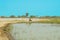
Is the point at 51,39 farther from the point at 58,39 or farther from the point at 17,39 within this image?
the point at 17,39

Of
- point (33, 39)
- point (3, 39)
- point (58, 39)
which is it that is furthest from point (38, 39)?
point (3, 39)

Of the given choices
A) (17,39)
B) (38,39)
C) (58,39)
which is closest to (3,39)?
(17,39)

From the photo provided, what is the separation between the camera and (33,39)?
13.0 meters

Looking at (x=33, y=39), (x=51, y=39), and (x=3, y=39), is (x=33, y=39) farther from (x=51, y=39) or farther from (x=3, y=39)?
(x=3, y=39)

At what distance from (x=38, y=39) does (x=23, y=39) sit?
0.96 m

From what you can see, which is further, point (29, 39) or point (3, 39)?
point (29, 39)

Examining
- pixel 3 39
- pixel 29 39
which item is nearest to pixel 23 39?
pixel 29 39

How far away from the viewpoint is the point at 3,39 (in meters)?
11.7

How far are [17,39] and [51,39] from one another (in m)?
2.15

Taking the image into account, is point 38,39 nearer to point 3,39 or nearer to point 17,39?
point 17,39

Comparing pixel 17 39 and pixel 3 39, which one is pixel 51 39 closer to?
pixel 17 39

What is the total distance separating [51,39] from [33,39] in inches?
44.9

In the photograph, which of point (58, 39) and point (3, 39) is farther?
point (58, 39)

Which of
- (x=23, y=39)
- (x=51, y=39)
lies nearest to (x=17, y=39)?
(x=23, y=39)
